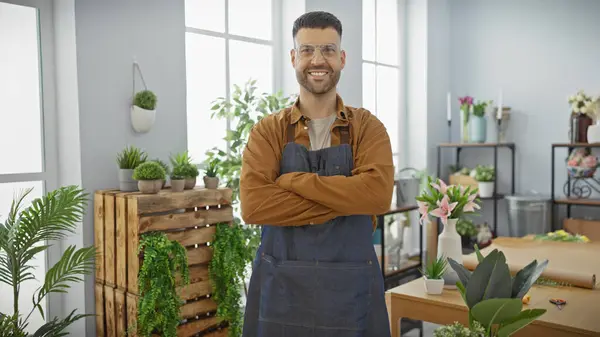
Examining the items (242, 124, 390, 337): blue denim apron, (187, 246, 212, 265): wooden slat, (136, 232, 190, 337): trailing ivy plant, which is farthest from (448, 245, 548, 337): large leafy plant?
(187, 246, 212, 265): wooden slat

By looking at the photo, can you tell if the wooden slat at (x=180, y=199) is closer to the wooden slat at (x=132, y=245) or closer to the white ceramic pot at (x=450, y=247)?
the wooden slat at (x=132, y=245)

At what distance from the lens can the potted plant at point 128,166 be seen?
2879 millimetres

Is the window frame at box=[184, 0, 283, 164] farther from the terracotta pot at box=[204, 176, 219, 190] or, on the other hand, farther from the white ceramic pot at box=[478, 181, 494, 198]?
the white ceramic pot at box=[478, 181, 494, 198]

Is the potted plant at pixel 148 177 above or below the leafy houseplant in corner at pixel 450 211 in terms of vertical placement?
above

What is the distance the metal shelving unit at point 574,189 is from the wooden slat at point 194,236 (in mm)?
Answer: 3399

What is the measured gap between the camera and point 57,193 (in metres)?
2.55

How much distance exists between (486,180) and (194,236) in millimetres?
3498

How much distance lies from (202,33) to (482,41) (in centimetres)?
334

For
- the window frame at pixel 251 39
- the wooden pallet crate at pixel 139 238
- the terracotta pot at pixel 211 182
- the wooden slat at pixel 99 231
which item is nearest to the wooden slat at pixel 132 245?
the wooden pallet crate at pixel 139 238

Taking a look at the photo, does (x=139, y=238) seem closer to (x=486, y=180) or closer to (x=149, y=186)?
(x=149, y=186)

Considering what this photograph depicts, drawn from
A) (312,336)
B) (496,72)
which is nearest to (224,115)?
(312,336)

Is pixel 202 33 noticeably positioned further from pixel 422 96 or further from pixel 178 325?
pixel 422 96

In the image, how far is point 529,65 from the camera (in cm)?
555

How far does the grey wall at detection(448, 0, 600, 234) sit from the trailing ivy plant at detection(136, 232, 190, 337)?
4.04m
